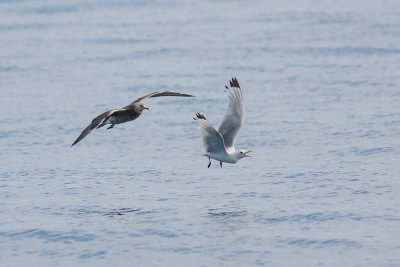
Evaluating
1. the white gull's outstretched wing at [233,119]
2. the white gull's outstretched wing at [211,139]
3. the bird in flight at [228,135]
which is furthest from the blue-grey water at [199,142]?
the white gull's outstretched wing at [233,119]

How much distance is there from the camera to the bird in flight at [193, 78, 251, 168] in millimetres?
19391

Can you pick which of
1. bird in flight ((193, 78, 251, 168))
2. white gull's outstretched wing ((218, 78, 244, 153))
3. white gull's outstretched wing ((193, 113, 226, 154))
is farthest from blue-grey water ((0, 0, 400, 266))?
white gull's outstretched wing ((218, 78, 244, 153))

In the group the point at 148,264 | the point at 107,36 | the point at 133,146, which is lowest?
the point at 148,264

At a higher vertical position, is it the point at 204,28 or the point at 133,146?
the point at 204,28

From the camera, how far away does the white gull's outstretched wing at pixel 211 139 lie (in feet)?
61.2

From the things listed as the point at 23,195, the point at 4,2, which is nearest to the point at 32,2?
the point at 4,2

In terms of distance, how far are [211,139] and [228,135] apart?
128 centimetres

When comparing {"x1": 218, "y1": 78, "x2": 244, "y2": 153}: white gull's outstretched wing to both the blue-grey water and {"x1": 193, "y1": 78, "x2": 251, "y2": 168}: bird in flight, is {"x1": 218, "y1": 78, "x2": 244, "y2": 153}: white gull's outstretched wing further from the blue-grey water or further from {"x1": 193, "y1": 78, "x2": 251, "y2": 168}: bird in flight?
the blue-grey water

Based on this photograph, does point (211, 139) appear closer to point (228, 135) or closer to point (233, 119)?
point (228, 135)

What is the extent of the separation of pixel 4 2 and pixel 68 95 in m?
25.5

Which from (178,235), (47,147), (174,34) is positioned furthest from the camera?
(174,34)

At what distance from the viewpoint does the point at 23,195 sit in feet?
72.2

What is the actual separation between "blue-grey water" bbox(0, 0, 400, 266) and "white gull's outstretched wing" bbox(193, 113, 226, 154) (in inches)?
62.2

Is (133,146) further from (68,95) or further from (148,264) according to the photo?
(148,264)
